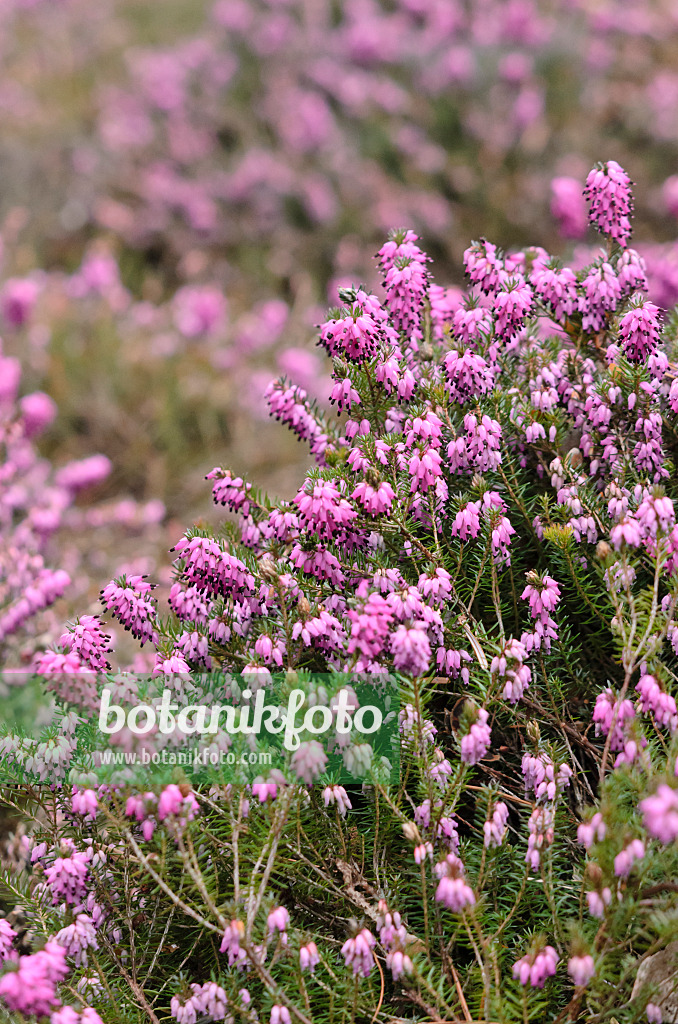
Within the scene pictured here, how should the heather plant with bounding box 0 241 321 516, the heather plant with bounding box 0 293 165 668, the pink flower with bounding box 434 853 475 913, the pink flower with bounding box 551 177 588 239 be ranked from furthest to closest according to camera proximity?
the heather plant with bounding box 0 241 321 516 < the pink flower with bounding box 551 177 588 239 < the heather plant with bounding box 0 293 165 668 < the pink flower with bounding box 434 853 475 913

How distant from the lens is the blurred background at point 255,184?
6590mm

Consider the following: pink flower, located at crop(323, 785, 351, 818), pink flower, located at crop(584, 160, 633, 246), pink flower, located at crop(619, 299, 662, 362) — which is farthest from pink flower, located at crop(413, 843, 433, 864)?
pink flower, located at crop(584, 160, 633, 246)

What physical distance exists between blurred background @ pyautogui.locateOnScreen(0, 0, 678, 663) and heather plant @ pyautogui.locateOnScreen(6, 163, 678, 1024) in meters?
3.18

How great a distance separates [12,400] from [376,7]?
7.13 m

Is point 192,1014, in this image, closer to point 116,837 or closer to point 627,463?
point 116,837

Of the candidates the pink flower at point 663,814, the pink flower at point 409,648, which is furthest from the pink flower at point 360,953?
the pink flower at point 663,814

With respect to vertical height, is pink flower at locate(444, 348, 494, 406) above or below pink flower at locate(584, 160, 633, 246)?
below

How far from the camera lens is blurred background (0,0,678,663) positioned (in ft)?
21.6

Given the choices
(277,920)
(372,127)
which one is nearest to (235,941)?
(277,920)

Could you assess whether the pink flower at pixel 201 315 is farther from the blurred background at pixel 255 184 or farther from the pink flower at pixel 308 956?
the pink flower at pixel 308 956

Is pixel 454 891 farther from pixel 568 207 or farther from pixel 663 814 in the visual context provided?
pixel 568 207

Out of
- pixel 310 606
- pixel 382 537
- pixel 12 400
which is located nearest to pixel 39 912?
pixel 310 606

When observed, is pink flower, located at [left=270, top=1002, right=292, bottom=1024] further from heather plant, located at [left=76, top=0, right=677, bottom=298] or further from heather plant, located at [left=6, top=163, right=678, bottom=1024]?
heather plant, located at [left=76, top=0, right=677, bottom=298]

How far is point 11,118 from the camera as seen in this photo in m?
10.2
